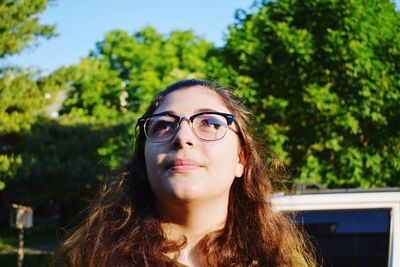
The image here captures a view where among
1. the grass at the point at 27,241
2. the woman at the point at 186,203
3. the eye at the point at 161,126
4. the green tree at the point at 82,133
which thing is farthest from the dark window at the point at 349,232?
the grass at the point at 27,241

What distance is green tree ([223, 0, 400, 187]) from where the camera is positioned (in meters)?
7.81

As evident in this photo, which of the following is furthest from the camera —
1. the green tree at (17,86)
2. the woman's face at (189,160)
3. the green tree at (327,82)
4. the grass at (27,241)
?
the grass at (27,241)

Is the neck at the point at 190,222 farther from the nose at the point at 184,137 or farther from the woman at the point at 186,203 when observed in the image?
the nose at the point at 184,137

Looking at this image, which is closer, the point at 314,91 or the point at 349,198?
the point at 349,198

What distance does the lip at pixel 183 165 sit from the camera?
1447 mm

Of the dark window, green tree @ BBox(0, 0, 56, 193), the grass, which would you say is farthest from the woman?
the grass

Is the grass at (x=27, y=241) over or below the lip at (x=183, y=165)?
below

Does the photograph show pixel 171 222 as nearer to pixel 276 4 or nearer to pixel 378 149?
pixel 378 149

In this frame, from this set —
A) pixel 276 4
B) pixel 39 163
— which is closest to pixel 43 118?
pixel 39 163

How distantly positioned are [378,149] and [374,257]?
16.8ft

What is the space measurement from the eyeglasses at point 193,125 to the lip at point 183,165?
0.26 feet

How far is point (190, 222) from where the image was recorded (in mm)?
1536

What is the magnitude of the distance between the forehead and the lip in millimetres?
148

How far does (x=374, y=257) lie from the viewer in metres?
3.03
